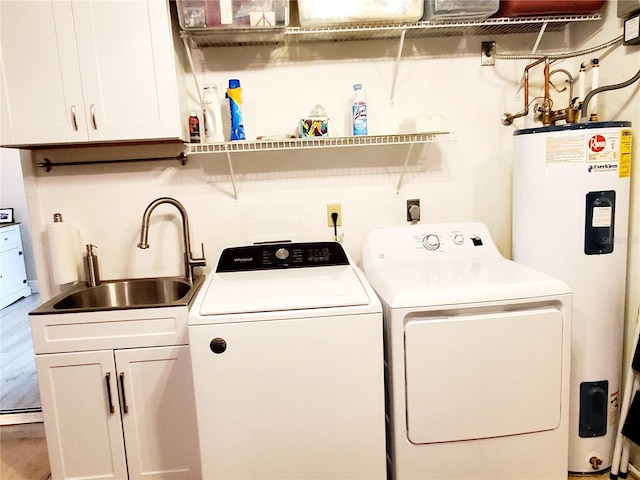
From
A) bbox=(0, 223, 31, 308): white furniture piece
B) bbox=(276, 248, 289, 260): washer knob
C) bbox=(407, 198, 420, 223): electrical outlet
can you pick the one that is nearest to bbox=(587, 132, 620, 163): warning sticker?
bbox=(407, 198, 420, 223): electrical outlet

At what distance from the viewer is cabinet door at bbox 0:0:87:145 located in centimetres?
171

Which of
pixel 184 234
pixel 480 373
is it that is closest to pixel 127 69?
pixel 184 234

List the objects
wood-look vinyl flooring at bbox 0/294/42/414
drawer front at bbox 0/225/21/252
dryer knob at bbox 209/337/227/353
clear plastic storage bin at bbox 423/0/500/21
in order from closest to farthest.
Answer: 1. dryer knob at bbox 209/337/227/353
2. clear plastic storage bin at bbox 423/0/500/21
3. wood-look vinyl flooring at bbox 0/294/42/414
4. drawer front at bbox 0/225/21/252

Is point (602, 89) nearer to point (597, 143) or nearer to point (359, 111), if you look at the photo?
point (597, 143)

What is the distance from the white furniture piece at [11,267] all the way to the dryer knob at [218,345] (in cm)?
407

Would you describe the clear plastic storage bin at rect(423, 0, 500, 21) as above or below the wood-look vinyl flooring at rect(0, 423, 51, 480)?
above

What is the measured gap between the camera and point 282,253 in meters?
1.98

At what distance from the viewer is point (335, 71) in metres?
2.12

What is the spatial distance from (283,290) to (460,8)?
4.46 feet

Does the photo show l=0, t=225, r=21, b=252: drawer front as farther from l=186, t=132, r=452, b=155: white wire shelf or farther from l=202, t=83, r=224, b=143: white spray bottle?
l=202, t=83, r=224, b=143: white spray bottle

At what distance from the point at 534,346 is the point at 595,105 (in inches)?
47.7

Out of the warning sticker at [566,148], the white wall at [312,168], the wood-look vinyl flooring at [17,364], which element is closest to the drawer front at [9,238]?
the wood-look vinyl flooring at [17,364]

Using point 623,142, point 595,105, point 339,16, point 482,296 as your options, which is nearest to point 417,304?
point 482,296

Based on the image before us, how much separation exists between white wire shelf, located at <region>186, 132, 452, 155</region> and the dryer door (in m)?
0.87
